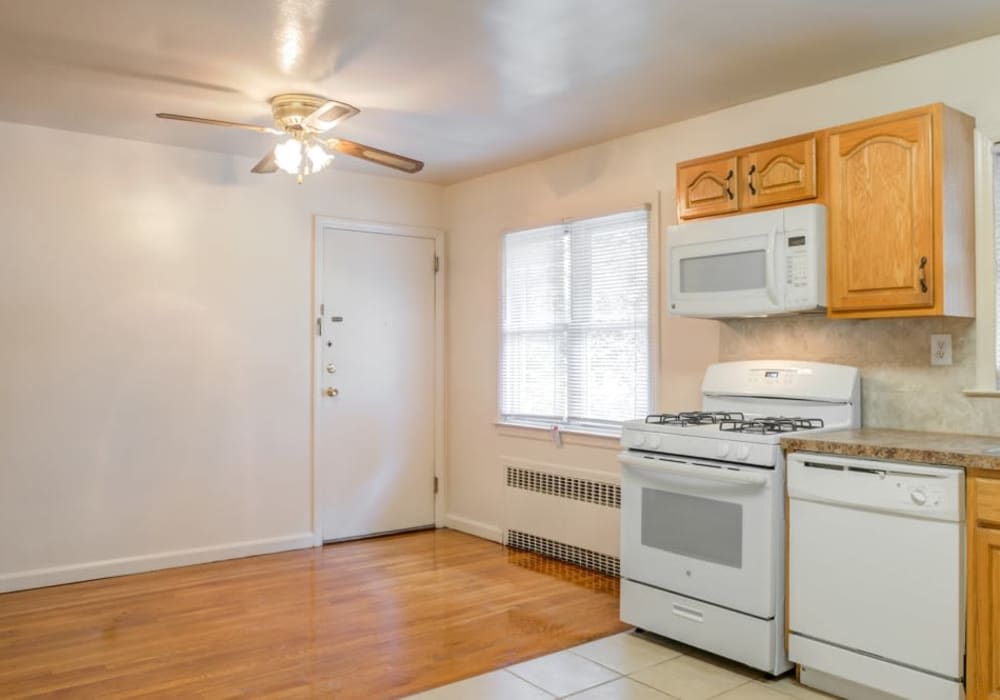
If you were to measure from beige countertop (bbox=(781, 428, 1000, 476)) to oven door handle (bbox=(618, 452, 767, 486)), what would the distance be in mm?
178

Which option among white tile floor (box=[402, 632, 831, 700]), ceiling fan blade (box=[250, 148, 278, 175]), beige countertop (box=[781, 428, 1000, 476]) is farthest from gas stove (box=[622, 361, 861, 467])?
ceiling fan blade (box=[250, 148, 278, 175])

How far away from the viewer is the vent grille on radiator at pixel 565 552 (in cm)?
418

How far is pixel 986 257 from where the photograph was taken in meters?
2.81

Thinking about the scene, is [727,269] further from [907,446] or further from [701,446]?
[907,446]

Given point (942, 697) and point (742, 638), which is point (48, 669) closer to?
point (742, 638)

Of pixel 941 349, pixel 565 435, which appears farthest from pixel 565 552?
pixel 941 349

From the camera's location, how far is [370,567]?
4.34 m

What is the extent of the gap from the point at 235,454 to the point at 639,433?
2.57 m

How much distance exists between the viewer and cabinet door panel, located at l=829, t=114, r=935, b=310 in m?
2.69

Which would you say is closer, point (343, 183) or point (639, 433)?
point (639, 433)

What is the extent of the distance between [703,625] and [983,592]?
1.01 m

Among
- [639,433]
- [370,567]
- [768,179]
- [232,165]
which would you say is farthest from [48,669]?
[768,179]

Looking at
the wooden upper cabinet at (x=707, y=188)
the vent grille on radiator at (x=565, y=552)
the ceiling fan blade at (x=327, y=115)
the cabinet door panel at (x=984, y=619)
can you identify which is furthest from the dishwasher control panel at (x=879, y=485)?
the ceiling fan blade at (x=327, y=115)

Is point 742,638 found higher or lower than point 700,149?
lower
